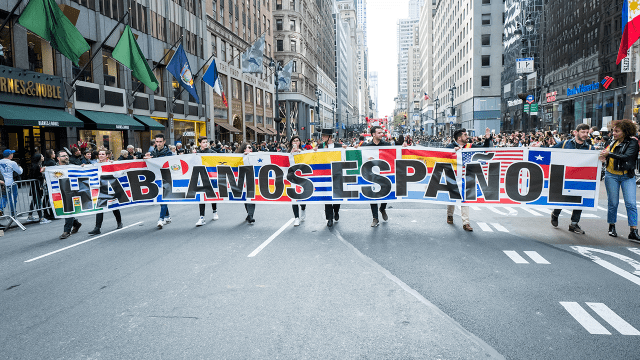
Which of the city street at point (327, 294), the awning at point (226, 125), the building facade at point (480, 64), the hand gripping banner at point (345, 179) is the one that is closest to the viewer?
the city street at point (327, 294)

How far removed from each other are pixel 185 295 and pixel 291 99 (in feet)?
225

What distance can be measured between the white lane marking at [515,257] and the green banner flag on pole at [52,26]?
15.3m

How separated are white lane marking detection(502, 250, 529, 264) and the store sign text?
20.4 m

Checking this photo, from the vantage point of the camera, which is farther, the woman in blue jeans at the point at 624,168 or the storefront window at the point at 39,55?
the storefront window at the point at 39,55

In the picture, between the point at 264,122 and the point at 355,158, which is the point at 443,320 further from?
the point at 264,122

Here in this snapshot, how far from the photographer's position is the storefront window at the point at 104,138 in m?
24.5

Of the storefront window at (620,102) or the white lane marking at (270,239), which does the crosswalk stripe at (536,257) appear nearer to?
the white lane marking at (270,239)

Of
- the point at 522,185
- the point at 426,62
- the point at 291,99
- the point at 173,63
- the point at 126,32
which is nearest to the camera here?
the point at 522,185

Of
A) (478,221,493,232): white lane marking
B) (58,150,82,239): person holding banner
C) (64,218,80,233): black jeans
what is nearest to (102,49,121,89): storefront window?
(58,150,82,239): person holding banner

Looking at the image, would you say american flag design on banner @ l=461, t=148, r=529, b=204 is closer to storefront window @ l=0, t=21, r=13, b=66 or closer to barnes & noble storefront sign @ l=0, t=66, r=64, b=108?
barnes & noble storefront sign @ l=0, t=66, r=64, b=108

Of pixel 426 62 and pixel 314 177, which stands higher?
pixel 426 62

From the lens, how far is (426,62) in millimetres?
135750

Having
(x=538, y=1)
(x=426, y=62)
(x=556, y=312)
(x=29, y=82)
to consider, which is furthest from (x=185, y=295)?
(x=426, y=62)

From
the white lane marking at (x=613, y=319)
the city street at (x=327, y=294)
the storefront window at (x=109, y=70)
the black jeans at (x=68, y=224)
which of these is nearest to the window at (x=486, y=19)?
the storefront window at (x=109, y=70)
